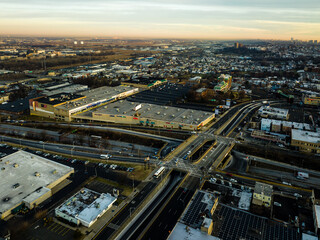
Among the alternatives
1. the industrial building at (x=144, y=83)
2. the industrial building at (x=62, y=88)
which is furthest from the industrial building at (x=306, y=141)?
the industrial building at (x=62, y=88)

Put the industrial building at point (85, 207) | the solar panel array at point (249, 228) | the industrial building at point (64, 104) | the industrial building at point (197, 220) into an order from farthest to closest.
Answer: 1. the industrial building at point (64, 104)
2. the industrial building at point (85, 207)
3. the solar panel array at point (249, 228)
4. the industrial building at point (197, 220)

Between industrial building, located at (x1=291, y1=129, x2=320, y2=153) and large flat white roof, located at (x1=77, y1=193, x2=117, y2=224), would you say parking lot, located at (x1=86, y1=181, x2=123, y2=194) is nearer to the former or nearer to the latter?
large flat white roof, located at (x1=77, y1=193, x2=117, y2=224)

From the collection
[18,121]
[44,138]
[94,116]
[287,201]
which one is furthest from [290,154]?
[18,121]

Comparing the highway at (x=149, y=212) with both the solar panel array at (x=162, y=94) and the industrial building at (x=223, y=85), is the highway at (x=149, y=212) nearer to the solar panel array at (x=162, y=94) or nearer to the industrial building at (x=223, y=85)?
the solar panel array at (x=162, y=94)

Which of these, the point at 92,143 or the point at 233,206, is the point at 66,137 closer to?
the point at 92,143

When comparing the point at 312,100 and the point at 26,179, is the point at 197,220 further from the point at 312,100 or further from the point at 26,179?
the point at 312,100

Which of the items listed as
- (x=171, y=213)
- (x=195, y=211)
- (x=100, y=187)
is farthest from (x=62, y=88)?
(x=195, y=211)
